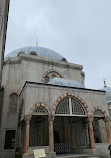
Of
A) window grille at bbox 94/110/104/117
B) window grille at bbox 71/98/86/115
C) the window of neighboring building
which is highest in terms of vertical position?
window grille at bbox 71/98/86/115

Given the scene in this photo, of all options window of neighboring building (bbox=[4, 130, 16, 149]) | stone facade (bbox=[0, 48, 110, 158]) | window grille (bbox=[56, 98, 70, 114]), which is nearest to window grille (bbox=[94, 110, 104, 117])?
stone facade (bbox=[0, 48, 110, 158])

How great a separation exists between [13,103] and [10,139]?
137 inches

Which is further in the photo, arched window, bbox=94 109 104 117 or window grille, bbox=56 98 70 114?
arched window, bbox=94 109 104 117

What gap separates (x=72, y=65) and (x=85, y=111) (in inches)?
329

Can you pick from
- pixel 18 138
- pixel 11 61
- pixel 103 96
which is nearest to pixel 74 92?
pixel 103 96

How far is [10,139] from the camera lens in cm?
1399

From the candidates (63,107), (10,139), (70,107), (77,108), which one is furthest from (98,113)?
(10,139)

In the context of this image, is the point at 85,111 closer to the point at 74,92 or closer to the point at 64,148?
the point at 74,92

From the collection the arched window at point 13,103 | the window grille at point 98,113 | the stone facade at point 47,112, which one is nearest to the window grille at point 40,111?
the stone facade at point 47,112

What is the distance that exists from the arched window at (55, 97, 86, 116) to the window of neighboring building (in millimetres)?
5417

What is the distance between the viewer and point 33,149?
10.1 m

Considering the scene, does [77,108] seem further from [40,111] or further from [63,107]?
[40,111]

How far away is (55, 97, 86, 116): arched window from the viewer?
12008 mm

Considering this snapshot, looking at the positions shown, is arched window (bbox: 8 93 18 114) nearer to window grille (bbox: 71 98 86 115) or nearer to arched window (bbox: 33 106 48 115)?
arched window (bbox: 33 106 48 115)
